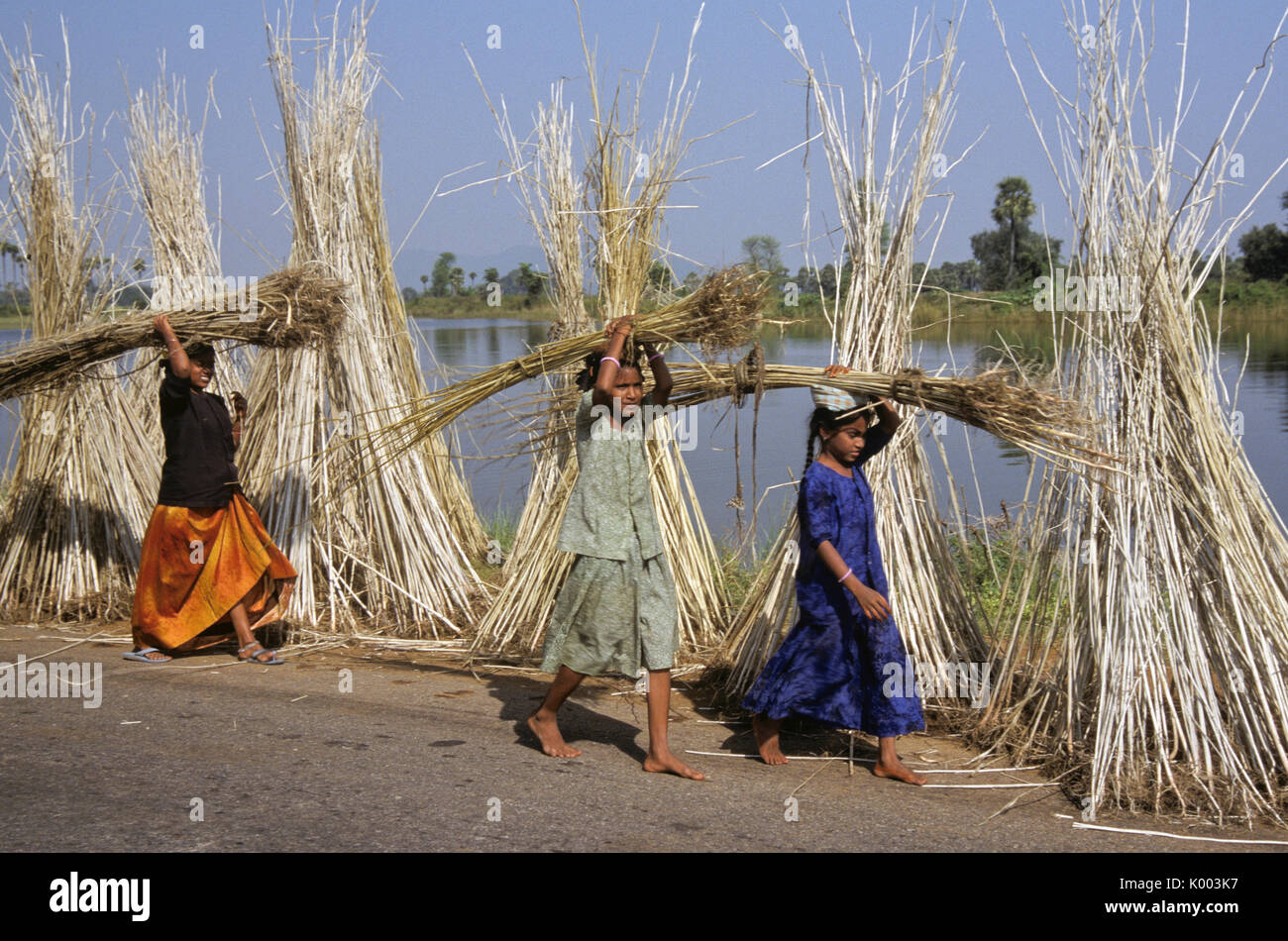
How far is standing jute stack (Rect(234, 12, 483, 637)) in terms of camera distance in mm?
5582

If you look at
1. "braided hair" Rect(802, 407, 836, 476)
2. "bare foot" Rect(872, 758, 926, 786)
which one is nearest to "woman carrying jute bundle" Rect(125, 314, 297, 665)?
"braided hair" Rect(802, 407, 836, 476)

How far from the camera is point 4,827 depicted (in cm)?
292

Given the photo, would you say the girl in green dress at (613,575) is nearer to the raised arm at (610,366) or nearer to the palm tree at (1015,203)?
the raised arm at (610,366)

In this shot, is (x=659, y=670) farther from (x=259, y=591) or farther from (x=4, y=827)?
(x=259, y=591)

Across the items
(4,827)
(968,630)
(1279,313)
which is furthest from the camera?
(1279,313)

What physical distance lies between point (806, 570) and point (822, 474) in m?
0.31

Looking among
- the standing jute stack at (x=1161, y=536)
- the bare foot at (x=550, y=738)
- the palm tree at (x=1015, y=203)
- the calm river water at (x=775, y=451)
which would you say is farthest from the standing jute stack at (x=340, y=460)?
the palm tree at (x=1015, y=203)

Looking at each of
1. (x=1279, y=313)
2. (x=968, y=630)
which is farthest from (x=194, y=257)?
(x=1279, y=313)

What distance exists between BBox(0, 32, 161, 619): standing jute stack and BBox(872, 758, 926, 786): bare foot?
399 cm

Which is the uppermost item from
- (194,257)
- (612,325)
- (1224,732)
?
(194,257)

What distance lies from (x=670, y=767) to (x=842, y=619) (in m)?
0.70

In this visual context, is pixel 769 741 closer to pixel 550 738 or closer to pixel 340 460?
pixel 550 738

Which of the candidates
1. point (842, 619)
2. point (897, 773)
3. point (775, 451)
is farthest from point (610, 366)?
point (775, 451)

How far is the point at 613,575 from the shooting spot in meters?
3.67
